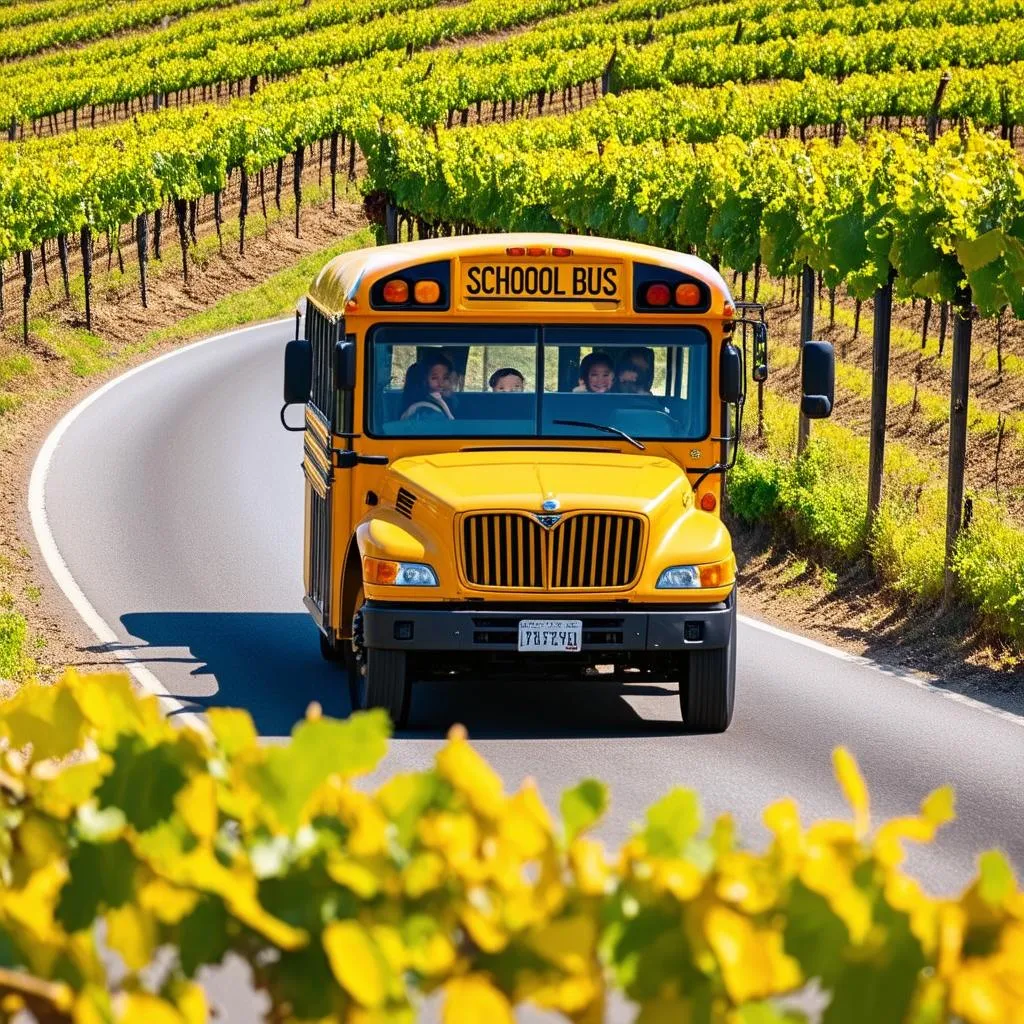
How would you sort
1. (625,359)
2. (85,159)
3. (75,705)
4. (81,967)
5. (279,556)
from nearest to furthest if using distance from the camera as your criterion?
1. (81,967)
2. (75,705)
3. (625,359)
4. (279,556)
5. (85,159)

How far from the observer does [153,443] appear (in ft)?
85.8

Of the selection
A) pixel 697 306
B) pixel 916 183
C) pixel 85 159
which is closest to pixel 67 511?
pixel 916 183

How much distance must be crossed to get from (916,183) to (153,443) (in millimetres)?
12134

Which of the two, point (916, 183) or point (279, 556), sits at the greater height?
point (916, 183)

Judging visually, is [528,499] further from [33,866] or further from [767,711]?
[33,866]

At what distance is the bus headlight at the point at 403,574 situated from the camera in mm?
11211

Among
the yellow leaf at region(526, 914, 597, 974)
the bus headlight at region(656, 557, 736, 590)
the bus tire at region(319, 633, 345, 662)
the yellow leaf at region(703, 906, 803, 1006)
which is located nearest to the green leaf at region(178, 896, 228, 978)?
the yellow leaf at region(526, 914, 597, 974)

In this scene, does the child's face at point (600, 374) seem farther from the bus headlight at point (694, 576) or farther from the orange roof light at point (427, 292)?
the bus headlight at point (694, 576)

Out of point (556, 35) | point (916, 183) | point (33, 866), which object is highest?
point (33, 866)

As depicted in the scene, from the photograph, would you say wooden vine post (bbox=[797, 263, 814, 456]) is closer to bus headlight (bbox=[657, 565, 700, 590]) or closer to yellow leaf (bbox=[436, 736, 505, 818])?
bus headlight (bbox=[657, 565, 700, 590])

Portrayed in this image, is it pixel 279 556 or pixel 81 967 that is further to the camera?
pixel 279 556

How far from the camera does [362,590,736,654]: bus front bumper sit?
11.2 meters

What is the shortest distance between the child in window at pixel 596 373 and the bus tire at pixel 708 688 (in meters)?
1.71

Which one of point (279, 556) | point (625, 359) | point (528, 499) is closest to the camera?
point (528, 499)
